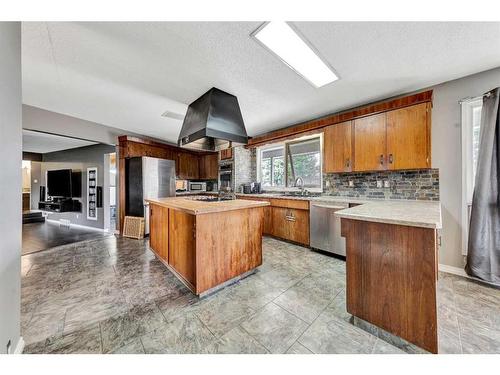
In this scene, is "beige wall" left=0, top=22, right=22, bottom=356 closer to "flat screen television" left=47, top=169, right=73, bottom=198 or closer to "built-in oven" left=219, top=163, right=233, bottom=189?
"built-in oven" left=219, top=163, right=233, bottom=189

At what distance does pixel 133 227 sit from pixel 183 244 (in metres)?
2.79

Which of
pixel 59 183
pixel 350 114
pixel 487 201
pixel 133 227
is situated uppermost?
pixel 350 114

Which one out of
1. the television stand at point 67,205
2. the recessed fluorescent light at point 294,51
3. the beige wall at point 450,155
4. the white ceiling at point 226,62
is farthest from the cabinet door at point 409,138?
the television stand at point 67,205

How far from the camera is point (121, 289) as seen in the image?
6.82ft

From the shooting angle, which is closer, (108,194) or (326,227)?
(326,227)

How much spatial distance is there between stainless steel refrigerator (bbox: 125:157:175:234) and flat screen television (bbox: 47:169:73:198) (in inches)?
115

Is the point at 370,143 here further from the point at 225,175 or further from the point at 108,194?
the point at 108,194

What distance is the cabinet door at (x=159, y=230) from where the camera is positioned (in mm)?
2545

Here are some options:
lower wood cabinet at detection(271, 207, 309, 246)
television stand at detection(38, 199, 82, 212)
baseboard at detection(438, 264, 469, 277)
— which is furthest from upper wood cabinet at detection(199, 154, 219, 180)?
baseboard at detection(438, 264, 469, 277)

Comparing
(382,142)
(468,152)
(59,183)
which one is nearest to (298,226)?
(382,142)

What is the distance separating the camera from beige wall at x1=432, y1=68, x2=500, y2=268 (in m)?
2.35

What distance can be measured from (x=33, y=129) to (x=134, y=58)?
2.75 metres

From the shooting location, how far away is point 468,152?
7.53ft

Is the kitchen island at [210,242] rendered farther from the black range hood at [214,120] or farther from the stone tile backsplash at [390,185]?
the stone tile backsplash at [390,185]
